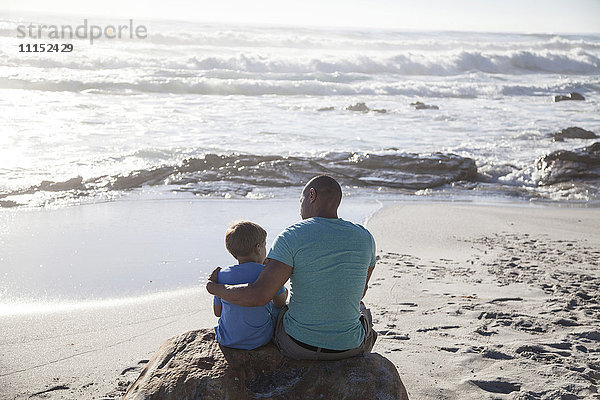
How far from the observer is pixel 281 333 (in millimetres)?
3197

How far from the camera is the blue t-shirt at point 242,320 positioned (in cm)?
313

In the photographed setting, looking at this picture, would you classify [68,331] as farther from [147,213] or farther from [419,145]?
[419,145]

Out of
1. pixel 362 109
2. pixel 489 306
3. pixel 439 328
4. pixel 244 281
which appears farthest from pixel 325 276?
pixel 362 109

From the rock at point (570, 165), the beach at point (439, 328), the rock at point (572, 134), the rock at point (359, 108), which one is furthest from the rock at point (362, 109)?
the beach at point (439, 328)

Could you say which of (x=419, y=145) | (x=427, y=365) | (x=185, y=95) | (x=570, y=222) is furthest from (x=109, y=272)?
(x=185, y=95)

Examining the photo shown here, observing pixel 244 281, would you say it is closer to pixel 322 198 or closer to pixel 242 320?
pixel 242 320

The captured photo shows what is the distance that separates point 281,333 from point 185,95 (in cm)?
2172

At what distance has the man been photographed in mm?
2955

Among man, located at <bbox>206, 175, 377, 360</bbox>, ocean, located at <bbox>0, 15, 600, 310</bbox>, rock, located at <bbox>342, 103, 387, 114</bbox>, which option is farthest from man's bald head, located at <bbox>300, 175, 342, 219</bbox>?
rock, located at <bbox>342, 103, 387, 114</bbox>

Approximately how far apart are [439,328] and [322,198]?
203cm

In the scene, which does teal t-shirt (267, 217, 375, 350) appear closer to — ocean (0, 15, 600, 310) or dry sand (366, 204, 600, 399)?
dry sand (366, 204, 600, 399)

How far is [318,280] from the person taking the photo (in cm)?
301

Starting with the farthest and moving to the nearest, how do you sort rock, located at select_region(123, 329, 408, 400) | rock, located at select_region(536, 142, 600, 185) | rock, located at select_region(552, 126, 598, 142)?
rock, located at select_region(552, 126, 598, 142), rock, located at select_region(536, 142, 600, 185), rock, located at select_region(123, 329, 408, 400)

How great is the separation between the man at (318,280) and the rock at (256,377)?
0.08 meters
